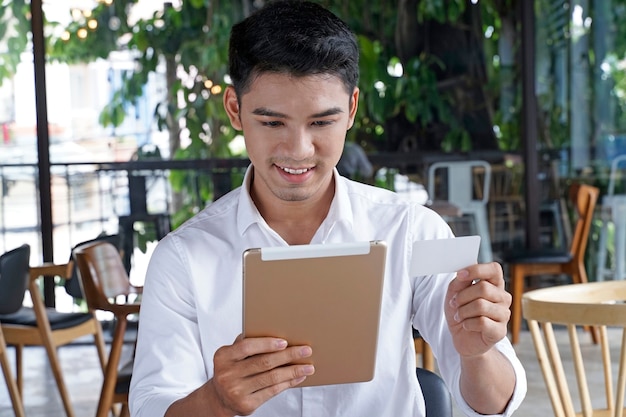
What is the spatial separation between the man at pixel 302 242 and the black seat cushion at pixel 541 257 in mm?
3760

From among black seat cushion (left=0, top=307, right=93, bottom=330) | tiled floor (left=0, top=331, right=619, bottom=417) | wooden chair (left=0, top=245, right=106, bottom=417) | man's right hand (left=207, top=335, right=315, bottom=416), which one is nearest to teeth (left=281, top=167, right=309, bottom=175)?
man's right hand (left=207, top=335, right=315, bottom=416)

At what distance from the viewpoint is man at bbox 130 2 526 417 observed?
1.63 metres

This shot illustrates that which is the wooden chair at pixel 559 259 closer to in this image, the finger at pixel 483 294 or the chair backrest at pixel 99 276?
the chair backrest at pixel 99 276

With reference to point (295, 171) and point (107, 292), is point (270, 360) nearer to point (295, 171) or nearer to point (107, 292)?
point (295, 171)

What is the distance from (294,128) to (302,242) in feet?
0.86

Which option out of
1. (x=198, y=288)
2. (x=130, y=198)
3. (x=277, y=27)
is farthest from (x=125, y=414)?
(x=130, y=198)

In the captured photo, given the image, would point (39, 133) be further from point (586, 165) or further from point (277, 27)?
point (277, 27)

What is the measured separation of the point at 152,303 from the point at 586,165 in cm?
452

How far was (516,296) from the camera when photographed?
215 inches

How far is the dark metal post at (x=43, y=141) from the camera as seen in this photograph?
5.59 m

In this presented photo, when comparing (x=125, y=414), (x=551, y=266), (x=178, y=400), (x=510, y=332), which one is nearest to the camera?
(x=178, y=400)

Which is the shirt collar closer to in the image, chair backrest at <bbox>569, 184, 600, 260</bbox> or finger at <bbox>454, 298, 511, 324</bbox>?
finger at <bbox>454, 298, 511, 324</bbox>

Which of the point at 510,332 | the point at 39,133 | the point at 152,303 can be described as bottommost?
the point at 510,332

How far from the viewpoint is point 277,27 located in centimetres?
166
